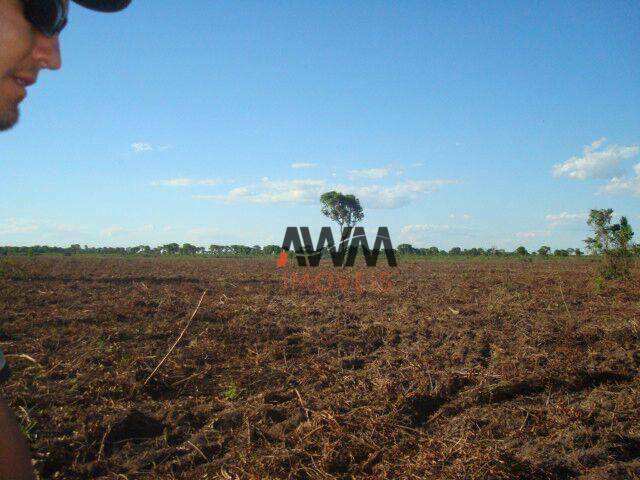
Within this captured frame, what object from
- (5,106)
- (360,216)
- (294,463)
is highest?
(360,216)

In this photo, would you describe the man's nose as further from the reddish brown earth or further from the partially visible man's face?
the reddish brown earth

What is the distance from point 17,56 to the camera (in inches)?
29.2

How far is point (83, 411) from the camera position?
12.6ft

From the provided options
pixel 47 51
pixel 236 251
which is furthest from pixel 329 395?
pixel 236 251

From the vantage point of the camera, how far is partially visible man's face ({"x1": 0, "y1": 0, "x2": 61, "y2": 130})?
2.31 feet

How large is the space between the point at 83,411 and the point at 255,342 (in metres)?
2.58

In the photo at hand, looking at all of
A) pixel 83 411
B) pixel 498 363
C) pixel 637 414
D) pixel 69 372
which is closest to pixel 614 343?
pixel 498 363

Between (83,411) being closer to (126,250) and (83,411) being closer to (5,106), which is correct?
(5,106)

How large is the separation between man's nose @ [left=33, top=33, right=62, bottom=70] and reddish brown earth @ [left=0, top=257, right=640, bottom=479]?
8.96 feet

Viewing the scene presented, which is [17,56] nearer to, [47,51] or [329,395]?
[47,51]

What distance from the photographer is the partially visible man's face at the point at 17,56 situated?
27.8 inches

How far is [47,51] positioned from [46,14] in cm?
9

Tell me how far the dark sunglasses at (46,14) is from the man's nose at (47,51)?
0.05 feet

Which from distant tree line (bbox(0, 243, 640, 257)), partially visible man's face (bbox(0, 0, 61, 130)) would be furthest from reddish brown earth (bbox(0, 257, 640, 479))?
distant tree line (bbox(0, 243, 640, 257))
